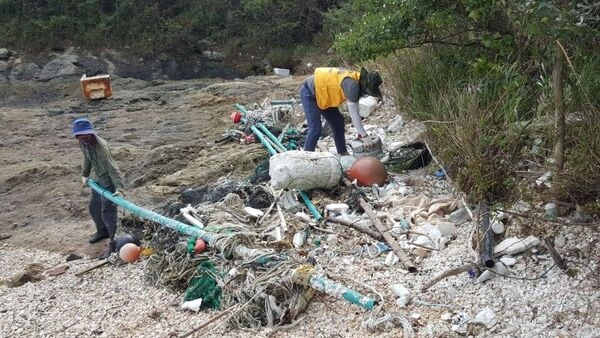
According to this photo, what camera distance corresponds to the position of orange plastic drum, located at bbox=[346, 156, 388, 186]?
21.9ft

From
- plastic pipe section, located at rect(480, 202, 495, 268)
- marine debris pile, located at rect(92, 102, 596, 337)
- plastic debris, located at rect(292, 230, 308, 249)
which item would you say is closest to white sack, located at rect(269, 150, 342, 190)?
marine debris pile, located at rect(92, 102, 596, 337)

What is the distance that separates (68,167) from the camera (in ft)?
34.9

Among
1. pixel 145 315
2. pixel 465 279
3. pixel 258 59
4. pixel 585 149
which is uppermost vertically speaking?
pixel 585 149

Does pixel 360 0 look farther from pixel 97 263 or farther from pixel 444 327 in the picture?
pixel 444 327

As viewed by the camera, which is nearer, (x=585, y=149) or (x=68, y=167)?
(x=585, y=149)

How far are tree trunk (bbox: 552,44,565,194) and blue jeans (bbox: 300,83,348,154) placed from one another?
10.1ft

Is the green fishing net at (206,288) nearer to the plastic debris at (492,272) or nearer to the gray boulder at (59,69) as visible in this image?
the plastic debris at (492,272)

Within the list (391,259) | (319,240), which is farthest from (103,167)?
(391,259)

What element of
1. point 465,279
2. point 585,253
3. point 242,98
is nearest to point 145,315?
point 465,279

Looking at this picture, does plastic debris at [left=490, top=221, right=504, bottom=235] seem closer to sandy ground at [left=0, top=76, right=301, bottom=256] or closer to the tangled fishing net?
the tangled fishing net

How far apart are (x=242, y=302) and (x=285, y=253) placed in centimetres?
70

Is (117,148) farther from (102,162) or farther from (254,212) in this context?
(254,212)

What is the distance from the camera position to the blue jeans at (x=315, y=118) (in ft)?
24.3

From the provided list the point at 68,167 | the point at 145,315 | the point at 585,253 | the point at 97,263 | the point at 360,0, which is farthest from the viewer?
the point at 360,0
